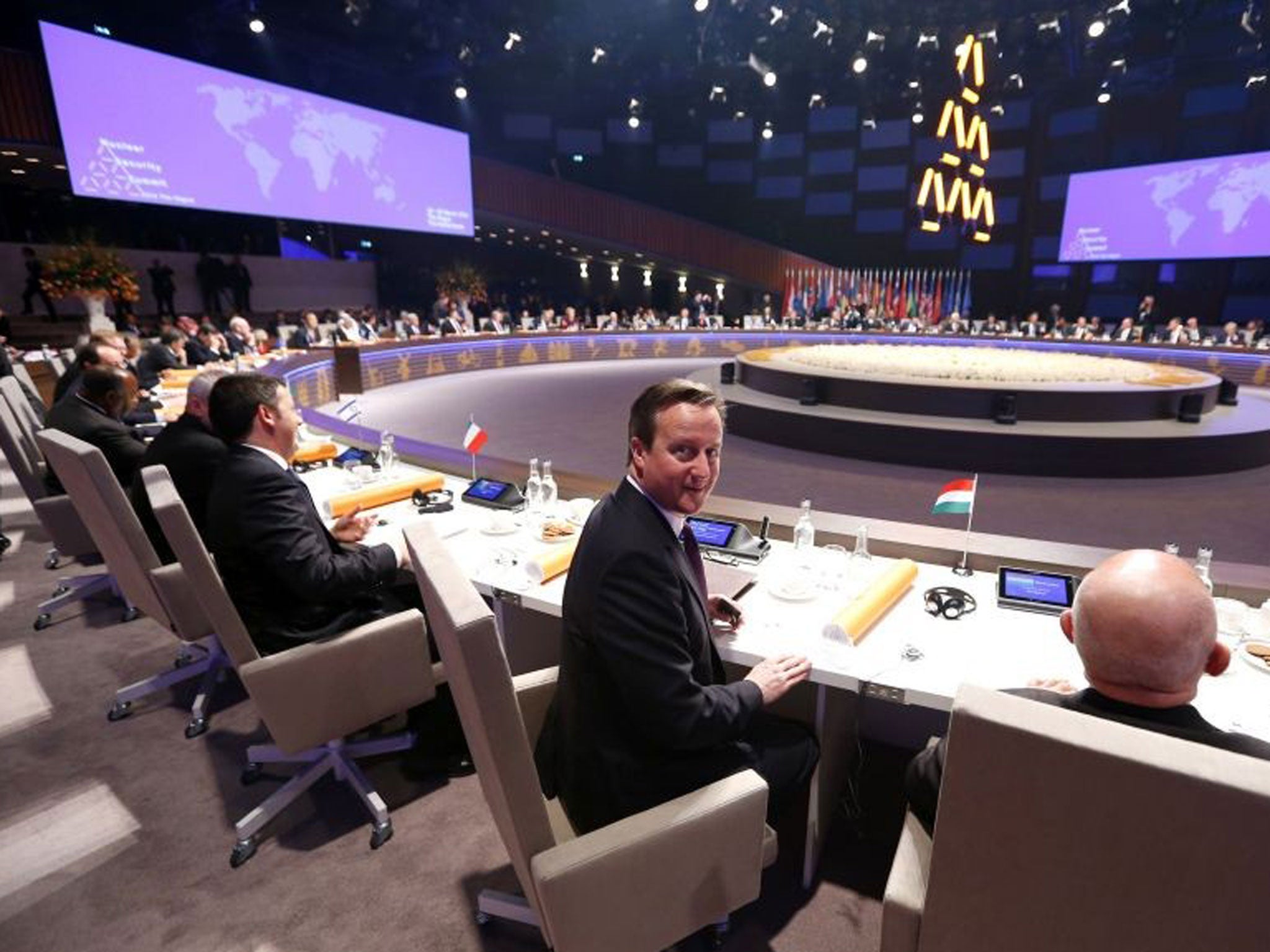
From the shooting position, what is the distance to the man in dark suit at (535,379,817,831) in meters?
1.29

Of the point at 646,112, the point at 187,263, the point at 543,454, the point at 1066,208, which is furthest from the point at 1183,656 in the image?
the point at 646,112

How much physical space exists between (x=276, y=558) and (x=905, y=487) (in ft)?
16.2

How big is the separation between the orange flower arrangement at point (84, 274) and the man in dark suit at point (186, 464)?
661cm

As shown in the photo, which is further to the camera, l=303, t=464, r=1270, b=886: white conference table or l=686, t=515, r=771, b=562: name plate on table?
l=686, t=515, r=771, b=562: name plate on table

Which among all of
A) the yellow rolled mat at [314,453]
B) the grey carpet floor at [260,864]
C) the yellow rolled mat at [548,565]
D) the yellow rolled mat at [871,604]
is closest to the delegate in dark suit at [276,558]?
the yellow rolled mat at [548,565]

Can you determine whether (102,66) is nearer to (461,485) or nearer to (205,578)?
(461,485)

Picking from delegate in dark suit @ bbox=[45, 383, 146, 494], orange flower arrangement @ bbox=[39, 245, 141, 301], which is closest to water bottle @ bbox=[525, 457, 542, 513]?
delegate in dark suit @ bbox=[45, 383, 146, 494]

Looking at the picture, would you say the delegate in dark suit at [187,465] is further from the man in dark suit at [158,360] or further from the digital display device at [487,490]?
the man in dark suit at [158,360]

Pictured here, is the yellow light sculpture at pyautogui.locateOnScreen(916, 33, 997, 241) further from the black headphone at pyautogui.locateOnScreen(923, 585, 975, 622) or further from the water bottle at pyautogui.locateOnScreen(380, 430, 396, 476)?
the black headphone at pyautogui.locateOnScreen(923, 585, 975, 622)

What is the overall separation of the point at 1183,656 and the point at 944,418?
241 inches

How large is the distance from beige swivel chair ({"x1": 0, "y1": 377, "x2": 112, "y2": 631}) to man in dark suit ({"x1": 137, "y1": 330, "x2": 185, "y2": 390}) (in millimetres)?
2710

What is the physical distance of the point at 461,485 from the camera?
10.5 ft

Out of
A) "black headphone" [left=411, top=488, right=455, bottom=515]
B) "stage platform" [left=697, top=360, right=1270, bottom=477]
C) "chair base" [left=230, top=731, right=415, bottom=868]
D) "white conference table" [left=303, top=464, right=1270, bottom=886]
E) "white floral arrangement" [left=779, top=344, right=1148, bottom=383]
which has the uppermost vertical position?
"white floral arrangement" [left=779, top=344, right=1148, bottom=383]

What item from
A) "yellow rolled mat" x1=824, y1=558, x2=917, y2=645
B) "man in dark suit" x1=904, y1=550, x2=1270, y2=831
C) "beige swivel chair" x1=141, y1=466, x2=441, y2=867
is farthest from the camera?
"beige swivel chair" x1=141, y1=466, x2=441, y2=867
